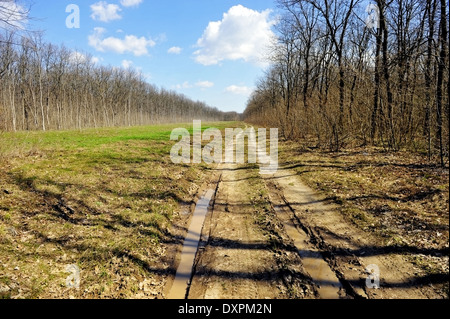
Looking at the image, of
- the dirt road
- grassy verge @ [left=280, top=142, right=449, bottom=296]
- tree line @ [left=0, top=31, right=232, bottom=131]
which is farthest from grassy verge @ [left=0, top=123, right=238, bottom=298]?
tree line @ [left=0, top=31, right=232, bottom=131]

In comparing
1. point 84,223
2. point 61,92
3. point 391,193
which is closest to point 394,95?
point 391,193

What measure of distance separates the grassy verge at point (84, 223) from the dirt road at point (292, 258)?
44.9 inches

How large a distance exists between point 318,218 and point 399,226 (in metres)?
1.77

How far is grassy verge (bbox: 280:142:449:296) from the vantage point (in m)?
4.74

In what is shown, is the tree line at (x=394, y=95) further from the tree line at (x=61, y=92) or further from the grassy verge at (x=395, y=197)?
the tree line at (x=61, y=92)

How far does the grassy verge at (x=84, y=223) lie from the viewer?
4191 mm

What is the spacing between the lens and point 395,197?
6.95 metres

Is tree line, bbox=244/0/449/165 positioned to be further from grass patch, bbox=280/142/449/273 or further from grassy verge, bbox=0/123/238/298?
grassy verge, bbox=0/123/238/298

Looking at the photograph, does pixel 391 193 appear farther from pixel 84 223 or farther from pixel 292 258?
pixel 84 223

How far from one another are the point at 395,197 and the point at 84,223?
28.5ft

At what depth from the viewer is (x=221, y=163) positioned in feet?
48.7

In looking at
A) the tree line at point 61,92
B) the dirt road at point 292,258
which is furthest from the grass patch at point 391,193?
the tree line at point 61,92
